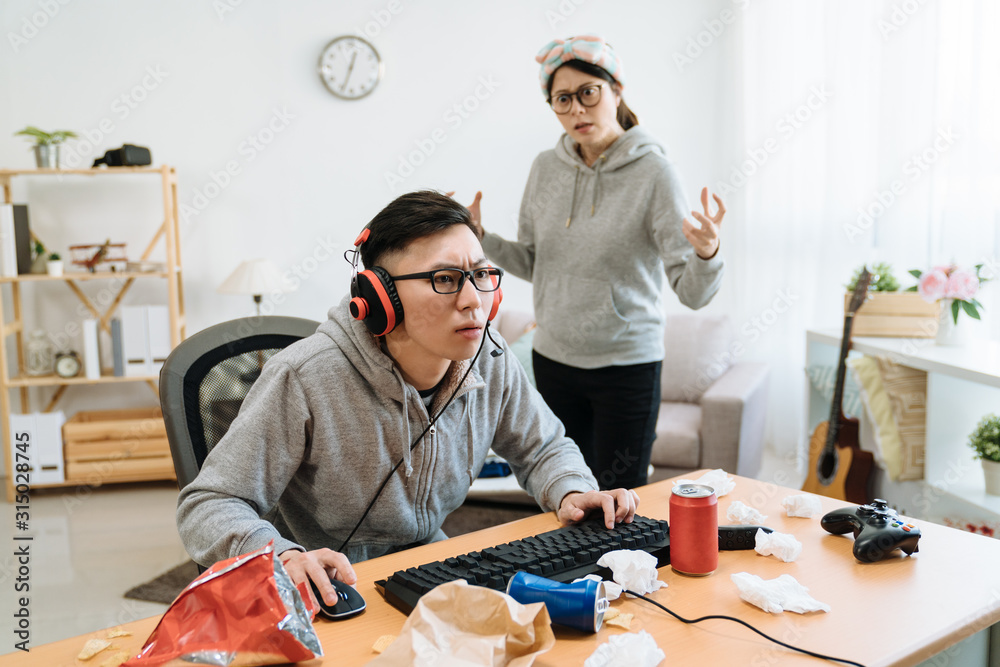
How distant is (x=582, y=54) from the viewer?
183cm

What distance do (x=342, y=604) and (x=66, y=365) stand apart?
3261 mm

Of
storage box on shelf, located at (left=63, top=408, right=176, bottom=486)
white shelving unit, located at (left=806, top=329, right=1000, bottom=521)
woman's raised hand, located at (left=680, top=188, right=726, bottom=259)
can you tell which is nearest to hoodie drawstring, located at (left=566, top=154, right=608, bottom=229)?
woman's raised hand, located at (left=680, top=188, right=726, bottom=259)

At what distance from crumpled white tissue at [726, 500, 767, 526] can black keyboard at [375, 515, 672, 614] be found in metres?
0.15

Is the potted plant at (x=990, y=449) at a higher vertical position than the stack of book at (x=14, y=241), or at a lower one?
lower

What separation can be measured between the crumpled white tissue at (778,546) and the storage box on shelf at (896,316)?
1.87 meters

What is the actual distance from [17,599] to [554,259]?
2098mm

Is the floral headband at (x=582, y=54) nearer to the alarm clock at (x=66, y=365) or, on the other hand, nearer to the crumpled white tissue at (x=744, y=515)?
the crumpled white tissue at (x=744, y=515)

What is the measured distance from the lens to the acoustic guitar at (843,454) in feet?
8.70

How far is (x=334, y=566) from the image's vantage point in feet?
3.20

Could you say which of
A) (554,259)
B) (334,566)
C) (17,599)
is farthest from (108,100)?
(334,566)

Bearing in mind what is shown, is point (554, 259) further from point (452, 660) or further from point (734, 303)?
point (734, 303)

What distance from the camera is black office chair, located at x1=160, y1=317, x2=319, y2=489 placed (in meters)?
1.25

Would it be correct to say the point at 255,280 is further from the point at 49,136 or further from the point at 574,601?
the point at 574,601

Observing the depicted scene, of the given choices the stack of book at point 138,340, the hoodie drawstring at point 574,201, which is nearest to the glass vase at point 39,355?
the stack of book at point 138,340
